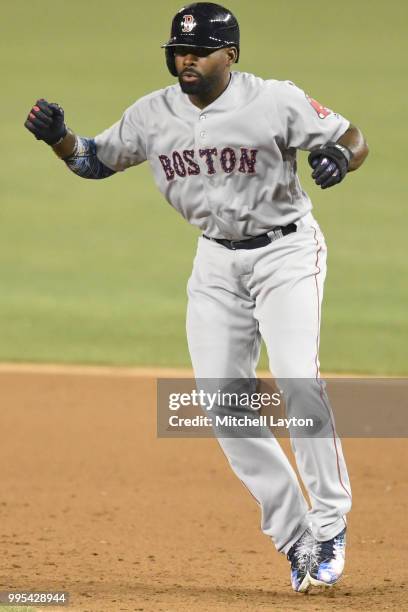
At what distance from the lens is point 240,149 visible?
4.94m

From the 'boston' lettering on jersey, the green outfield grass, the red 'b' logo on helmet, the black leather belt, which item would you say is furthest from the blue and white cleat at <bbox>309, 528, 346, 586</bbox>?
the green outfield grass

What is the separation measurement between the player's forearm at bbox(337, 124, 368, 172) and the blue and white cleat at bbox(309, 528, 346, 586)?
1.44m

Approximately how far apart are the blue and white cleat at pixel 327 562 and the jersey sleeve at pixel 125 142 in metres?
Answer: 1.74

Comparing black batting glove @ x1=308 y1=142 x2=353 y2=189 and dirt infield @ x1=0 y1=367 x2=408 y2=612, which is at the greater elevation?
black batting glove @ x1=308 y1=142 x2=353 y2=189

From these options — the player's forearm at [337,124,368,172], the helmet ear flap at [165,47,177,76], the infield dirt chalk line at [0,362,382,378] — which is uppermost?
the helmet ear flap at [165,47,177,76]

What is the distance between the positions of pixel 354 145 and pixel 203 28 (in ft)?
2.43

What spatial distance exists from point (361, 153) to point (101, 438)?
11.6 feet

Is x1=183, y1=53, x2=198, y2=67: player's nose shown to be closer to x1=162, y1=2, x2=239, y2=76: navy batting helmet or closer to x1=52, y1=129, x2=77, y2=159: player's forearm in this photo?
x1=162, y1=2, x2=239, y2=76: navy batting helmet

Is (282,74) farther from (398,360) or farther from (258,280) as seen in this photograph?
(258,280)

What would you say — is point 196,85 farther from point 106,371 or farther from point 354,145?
point 106,371

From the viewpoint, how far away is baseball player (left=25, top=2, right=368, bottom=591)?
4.91m

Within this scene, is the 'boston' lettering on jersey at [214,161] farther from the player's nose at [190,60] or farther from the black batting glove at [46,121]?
the black batting glove at [46,121]

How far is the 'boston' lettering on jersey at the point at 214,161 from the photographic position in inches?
195

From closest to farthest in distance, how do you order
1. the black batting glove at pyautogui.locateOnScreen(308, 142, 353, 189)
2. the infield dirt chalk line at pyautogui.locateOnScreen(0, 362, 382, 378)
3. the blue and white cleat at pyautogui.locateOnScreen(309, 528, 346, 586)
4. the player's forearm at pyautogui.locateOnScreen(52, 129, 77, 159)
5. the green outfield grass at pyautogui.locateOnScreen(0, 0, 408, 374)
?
the black batting glove at pyautogui.locateOnScreen(308, 142, 353, 189) → the blue and white cleat at pyautogui.locateOnScreen(309, 528, 346, 586) → the player's forearm at pyautogui.locateOnScreen(52, 129, 77, 159) → the infield dirt chalk line at pyautogui.locateOnScreen(0, 362, 382, 378) → the green outfield grass at pyautogui.locateOnScreen(0, 0, 408, 374)
